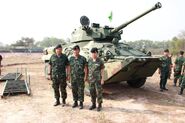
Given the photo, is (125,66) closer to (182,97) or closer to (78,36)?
(182,97)

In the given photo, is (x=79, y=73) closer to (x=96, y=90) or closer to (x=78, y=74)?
(x=78, y=74)

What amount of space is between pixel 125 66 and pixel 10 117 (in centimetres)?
358

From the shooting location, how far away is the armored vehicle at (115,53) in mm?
8562

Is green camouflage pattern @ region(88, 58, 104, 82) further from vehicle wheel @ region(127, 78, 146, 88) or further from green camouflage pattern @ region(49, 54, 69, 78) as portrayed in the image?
vehicle wheel @ region(127, 78, 146, 88)

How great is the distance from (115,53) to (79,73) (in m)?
2.39

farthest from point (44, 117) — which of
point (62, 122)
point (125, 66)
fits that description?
point (125, 66)

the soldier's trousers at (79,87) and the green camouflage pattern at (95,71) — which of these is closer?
the green camouflage pattern at (95,71)

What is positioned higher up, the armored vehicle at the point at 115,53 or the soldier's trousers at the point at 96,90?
the armored vehicle at the point at 115,53

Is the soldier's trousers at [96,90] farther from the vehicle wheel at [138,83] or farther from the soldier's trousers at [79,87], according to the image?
the vehicle wheel at [138,83]

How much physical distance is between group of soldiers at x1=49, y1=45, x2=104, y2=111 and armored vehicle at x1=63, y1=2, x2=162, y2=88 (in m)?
1.37

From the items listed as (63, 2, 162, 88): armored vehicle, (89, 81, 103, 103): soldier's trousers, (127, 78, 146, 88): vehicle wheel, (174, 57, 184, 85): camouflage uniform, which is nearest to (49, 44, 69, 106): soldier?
(89, 81, 103, 103): soldier's trousers

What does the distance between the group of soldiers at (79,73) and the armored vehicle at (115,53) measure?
137cm

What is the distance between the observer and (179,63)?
39.5 feet

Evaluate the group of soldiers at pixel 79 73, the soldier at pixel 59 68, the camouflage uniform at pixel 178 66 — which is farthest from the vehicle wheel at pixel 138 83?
the soldier at pixel 59 68
